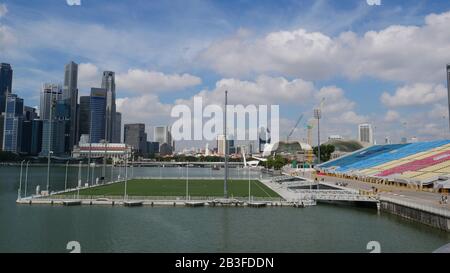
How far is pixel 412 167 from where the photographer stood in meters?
56.8

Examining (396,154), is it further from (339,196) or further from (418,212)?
(418,212)

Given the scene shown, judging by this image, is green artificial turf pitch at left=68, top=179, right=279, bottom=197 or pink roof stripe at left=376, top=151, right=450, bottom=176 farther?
pink roof stripe at left=376, top=151, right=450, bottom=176

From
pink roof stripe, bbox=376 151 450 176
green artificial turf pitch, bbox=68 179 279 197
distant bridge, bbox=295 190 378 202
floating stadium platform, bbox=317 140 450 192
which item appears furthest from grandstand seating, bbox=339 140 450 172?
distant bridge, bbox=295 190 378 202

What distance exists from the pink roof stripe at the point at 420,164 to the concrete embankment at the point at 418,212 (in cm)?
2191

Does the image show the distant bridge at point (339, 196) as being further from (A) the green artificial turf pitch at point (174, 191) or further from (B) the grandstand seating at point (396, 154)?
(B) the grandstand seating at point (396, 154)

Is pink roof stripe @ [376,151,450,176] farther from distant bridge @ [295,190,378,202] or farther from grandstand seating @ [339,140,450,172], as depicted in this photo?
distant bridge @ [295,190,378,202]

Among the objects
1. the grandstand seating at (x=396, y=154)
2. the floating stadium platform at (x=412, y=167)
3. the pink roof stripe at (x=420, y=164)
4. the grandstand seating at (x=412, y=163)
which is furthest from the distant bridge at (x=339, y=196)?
the grandstand seating at (x=396, y=154)

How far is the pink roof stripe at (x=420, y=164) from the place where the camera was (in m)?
55.2

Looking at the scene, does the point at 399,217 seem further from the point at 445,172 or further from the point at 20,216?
the point at 20,216

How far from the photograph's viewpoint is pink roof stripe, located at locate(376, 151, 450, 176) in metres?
55.2

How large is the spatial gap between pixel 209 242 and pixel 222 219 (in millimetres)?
7900

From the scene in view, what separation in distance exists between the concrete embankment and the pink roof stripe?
21.9 meters

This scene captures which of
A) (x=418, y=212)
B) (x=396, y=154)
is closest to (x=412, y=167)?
(x=396, y=154)
